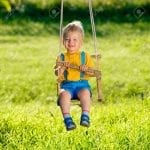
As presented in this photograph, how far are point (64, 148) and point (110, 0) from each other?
45.4ft

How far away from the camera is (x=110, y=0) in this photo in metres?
20.1

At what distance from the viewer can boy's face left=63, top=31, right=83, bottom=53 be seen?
516 centimetres

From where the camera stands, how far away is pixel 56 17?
63.2ft

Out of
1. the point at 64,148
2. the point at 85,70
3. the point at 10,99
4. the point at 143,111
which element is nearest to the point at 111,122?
the point at 143,111

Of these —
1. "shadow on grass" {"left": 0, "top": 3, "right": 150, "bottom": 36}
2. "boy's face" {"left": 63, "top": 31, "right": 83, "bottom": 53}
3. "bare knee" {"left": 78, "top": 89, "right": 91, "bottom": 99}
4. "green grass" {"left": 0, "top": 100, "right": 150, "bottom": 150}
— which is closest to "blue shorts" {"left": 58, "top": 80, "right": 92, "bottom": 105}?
"bare knee" {"left": 78, "top": 89, "right": 91, "bottom": 99}

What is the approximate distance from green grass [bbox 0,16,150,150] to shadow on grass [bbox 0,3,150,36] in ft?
0.20

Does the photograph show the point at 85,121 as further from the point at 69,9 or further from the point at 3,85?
the point at 69,9

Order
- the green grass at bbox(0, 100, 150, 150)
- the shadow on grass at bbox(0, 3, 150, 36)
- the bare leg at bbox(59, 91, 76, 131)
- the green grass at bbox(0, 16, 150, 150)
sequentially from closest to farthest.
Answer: the bare leg at bbox(59, 91, 76, 131) → the green grass at bbox(0, 100, 150, 150) → the green grass at bbox(0, 16, 150, 150) → the shadow on grass at bbox(0, 3, 150, 36)

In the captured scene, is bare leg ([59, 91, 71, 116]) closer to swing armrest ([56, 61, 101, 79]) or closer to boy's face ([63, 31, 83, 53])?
swing armrest ([56, 61, 101, 79])

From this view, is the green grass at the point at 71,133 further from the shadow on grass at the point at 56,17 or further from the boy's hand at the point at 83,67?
the shadow on grass at the point at 56,17

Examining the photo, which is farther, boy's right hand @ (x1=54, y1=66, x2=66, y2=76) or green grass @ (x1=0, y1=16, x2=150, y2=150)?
green grass @ (x1=0, y1=16, x2=150, y2=150)

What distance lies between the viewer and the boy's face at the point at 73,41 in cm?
516

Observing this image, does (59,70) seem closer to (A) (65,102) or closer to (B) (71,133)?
(A) (65,102)

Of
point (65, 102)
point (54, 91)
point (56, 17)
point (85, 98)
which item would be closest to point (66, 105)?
point (65, 102)
